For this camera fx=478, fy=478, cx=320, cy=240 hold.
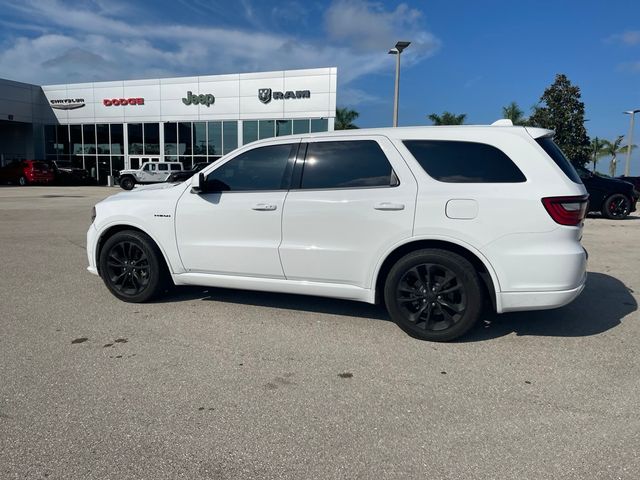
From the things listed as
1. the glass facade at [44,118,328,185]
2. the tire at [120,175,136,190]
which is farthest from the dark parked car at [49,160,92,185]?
the tire at [120,175,136,190]

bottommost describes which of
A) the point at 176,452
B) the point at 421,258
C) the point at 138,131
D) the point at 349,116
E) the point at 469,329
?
the point at 176,452

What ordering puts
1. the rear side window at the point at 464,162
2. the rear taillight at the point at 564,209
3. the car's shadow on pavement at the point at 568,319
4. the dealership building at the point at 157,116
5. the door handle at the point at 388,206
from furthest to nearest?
the dealership building at the point at 157,116
the car's shadow on pavement at the point at 568,319
the door handle at the point at 388,206
the rear side window at the point at 464,162
the rear taillight at the point at 564,209

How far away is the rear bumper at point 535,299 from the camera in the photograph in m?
3.86

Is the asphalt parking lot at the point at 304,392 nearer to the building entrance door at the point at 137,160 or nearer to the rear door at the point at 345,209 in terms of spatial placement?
the rear door at the point at 345,209

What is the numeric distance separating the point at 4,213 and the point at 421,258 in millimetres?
15128

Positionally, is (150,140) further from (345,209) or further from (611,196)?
(345,209)

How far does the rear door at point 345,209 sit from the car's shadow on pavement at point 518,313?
771 millimetres

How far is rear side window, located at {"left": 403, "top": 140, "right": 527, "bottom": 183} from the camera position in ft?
12.9

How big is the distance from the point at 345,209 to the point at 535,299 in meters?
1.74

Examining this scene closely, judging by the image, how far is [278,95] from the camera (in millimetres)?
32906

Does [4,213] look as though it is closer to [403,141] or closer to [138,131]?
[403,141]

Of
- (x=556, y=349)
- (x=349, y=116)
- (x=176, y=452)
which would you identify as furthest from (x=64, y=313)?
(x=349, y=116)

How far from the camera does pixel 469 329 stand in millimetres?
4039

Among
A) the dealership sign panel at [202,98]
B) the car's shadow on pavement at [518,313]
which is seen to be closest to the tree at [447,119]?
the dealership sign panel at [202,98]
